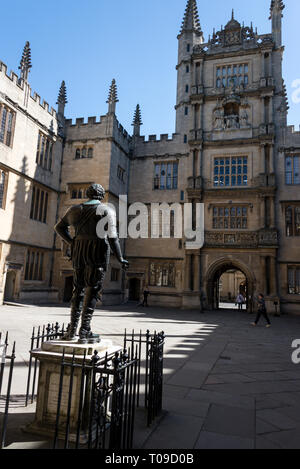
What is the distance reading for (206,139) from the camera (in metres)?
23.8

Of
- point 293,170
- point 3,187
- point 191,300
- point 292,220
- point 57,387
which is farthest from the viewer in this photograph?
point 293,170

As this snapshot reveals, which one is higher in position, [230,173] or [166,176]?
[166,176]

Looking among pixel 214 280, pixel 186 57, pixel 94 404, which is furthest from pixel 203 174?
pixel 94 404

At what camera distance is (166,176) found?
2470 centimetres

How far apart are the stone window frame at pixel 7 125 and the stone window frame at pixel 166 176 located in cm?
1070

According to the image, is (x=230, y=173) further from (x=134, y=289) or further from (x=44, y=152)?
(x=44, y=152)

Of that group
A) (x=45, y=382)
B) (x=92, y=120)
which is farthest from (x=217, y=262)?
(x=45, y=382)

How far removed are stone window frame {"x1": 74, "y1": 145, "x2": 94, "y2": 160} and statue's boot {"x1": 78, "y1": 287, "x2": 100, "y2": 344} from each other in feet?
66.4

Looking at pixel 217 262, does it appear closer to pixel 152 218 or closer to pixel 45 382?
pixel 152 218

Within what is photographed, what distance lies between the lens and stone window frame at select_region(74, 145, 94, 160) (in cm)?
2305

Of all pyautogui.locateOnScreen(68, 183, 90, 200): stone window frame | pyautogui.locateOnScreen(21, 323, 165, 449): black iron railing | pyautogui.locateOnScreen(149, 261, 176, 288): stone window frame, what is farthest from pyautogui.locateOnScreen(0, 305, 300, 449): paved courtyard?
pyautogui.locateOnScreen(68, 183, 90, 200): stone window frame

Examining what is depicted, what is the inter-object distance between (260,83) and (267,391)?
75.9 feet

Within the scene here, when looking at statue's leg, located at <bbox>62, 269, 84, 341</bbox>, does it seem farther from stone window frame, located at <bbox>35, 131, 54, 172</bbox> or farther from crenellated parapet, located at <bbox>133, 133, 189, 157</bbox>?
crenellated parapet, located at <bbox>133, 133, 189, 157</bbox>

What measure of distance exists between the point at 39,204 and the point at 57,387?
19032 millimetres
